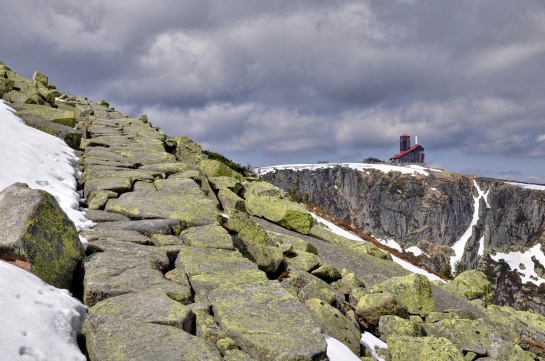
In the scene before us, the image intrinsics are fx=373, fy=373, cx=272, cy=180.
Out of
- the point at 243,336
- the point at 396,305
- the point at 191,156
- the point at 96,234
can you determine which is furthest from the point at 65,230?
the point at 191,156

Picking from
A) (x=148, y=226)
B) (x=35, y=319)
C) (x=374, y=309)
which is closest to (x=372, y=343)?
(x=374, y=309)

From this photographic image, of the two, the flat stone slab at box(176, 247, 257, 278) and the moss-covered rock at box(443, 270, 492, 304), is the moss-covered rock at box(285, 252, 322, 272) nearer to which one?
the flat stone slab at box(176, 247, 257, 278)

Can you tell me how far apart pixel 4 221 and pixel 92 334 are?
9.19 ft

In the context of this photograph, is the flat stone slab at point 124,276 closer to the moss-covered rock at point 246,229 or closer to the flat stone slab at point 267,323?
the flat stone slab at point 267,323

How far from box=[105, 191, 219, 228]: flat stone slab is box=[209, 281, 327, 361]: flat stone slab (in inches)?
164

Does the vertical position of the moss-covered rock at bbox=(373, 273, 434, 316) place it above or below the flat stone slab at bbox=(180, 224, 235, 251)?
below

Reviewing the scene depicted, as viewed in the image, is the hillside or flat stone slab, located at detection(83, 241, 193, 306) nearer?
the hillside

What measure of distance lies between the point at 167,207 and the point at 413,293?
7827 millimetres

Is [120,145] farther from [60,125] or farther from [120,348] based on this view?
[120,348]

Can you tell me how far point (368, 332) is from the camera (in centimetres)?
962

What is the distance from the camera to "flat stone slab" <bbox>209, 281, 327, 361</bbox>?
554 cm

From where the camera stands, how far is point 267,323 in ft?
20.0

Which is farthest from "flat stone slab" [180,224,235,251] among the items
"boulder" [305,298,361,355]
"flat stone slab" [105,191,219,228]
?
"boulder" [305,298,361,355]

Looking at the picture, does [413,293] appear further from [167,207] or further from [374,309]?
[167,207]
